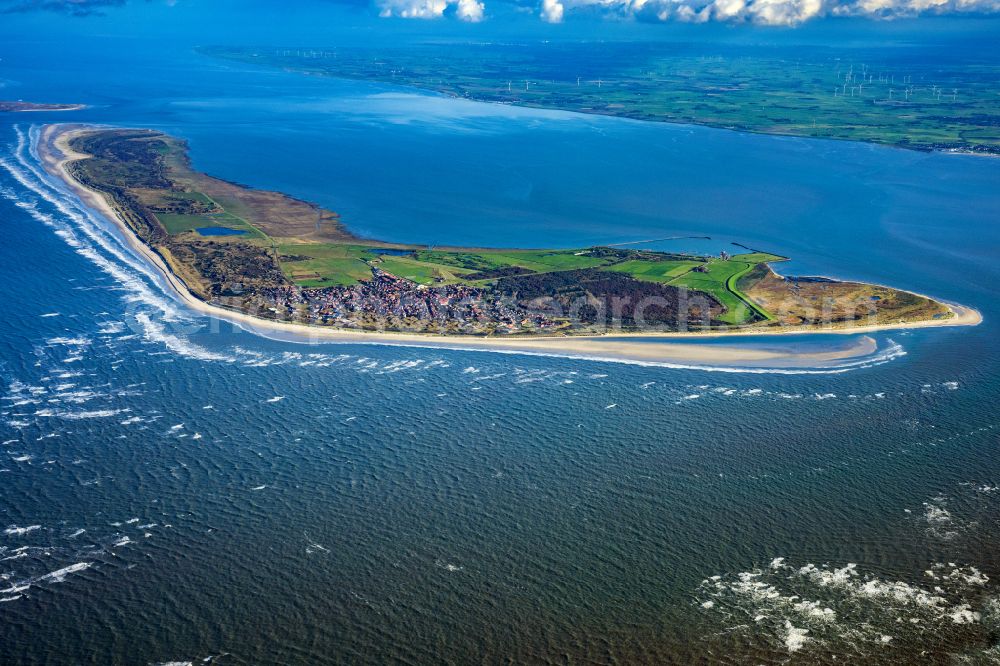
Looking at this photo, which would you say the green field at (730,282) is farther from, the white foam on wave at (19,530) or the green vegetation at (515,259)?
the white foam on wave at (19,530)

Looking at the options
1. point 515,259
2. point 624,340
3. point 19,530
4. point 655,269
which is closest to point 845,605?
point 624,340

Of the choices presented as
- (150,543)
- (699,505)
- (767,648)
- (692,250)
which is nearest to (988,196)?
(692,250)

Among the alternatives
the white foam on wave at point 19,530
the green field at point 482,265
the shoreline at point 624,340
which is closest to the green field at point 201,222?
the green field at point 482,265

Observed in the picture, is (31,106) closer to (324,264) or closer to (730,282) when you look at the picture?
(324,264)

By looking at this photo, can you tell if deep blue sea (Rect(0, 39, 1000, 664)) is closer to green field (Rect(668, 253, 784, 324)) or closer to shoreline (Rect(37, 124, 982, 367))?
shoreline (Rect(37, 124, 982, 367))

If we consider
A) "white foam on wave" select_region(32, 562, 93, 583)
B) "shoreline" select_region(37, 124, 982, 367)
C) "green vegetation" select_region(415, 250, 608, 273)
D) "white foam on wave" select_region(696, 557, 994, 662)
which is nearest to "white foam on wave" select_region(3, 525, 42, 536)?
"white foam on wave" select_region(32, 562, 93, 583)
